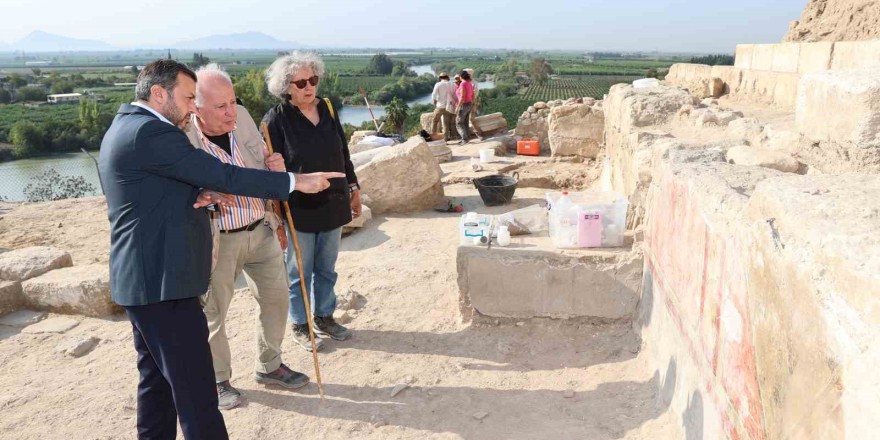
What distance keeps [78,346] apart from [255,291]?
1.82 m

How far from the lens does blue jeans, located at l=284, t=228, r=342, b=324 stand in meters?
3.88

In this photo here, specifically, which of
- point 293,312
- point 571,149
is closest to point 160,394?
point 293,312

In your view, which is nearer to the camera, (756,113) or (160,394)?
(160,394)

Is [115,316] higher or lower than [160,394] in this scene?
lower

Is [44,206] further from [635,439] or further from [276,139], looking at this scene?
[635,439]

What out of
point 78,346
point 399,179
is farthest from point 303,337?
point 399,179

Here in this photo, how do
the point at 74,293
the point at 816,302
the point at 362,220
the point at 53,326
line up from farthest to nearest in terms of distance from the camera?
the point at 362,220, the point at 74,293, the point at 53,326, the point at 816,302

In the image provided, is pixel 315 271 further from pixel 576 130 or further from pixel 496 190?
pixel 576 130

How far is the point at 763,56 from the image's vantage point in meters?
7.93

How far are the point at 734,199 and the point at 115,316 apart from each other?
4781 mm

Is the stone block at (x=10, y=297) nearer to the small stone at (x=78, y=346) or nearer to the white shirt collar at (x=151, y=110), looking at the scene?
the small stone at (x=78, y=346)

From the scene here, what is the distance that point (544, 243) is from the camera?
4.18 metres

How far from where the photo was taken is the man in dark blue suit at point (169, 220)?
2314 millimetres

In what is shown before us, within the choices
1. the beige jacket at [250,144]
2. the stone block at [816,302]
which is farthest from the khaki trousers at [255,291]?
the stone block at [816,302]
